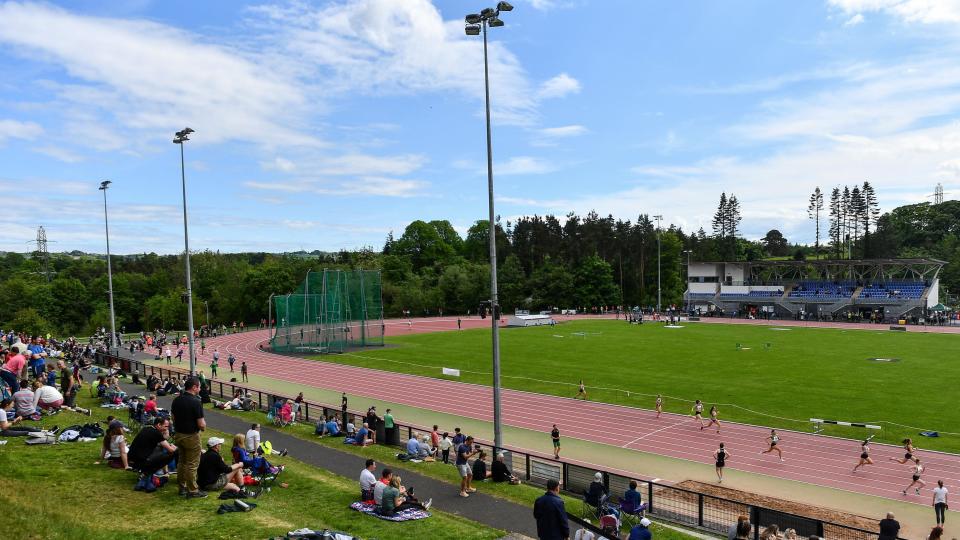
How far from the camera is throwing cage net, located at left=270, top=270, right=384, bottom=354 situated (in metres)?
52.4

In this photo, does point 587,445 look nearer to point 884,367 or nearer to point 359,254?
point 884,367

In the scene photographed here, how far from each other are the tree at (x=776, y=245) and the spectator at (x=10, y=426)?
16377 cm

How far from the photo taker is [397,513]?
11.4 meters

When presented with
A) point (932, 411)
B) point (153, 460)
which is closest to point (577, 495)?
point (153, 460)

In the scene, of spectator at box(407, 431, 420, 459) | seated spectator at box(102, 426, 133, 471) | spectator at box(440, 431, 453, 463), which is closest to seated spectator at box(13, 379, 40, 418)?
seated spectator at box(102, 426, 133, 471)

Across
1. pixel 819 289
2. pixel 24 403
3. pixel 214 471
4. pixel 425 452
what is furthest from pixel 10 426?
pixel 819 289

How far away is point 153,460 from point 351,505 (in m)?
3.68

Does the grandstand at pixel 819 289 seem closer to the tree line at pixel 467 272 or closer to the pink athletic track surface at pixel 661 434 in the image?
the tree line at pixel 467 272

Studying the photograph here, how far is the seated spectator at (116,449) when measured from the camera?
40.0 ft

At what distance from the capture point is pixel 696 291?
3602 inches

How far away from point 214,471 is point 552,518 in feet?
21.6

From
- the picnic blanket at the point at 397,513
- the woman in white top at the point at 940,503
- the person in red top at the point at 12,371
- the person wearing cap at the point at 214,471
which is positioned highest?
the person in red top at the point at 12,371

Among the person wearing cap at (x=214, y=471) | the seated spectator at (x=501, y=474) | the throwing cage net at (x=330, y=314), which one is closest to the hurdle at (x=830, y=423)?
the seated spectator at (x=501, y=474)

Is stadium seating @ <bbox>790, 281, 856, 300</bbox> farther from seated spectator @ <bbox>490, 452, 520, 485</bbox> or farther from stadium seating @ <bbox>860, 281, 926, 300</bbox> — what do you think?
seated spectator @ <bbox>490, 452, 520, 485</bbox>
